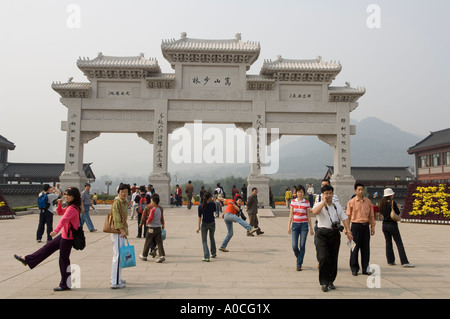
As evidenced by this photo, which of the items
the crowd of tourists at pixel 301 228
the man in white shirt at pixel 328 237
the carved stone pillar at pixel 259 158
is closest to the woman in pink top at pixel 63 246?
the crowd of tourists at pixel 301 228

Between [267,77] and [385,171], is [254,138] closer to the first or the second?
[267,77]

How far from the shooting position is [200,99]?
846 inches

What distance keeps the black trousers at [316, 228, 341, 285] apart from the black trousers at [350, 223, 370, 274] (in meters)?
1.08

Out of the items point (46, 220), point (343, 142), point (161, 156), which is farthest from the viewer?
point (343, 142)

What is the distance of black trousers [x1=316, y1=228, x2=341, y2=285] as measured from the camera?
5027mm

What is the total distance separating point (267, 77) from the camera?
2227cm

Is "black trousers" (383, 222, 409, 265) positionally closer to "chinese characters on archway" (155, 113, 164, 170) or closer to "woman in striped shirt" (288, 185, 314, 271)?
"woman in striped shirt" (288, 185, 314, 271)

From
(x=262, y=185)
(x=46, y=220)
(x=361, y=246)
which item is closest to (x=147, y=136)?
(x=262, y=185)

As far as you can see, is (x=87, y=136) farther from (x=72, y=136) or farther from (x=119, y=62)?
(x=119, y=62)

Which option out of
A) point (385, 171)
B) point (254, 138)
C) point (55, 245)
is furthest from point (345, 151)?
point (55, 245)

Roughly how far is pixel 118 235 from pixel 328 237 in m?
3.32

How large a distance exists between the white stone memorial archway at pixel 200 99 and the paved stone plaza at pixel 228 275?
1257 cm

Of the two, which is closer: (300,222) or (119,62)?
(300,222)

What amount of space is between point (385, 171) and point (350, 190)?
15804mm
